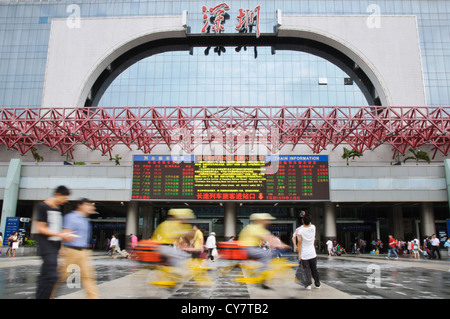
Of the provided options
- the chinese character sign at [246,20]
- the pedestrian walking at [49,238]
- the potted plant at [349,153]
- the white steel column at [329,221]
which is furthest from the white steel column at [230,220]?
the pedestrian walking at [49,238]

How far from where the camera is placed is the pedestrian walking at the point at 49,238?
4.68m

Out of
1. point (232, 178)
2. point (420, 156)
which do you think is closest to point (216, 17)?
point (232, 178)

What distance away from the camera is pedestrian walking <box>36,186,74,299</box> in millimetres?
4676

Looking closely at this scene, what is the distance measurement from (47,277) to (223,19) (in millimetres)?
34392

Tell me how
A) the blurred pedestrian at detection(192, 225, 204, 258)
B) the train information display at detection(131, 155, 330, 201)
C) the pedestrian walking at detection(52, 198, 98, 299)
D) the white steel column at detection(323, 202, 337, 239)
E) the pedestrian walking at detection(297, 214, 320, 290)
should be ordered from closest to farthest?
the pedestrian walking at detection(52, 198, 98, 299)
the pedestrian walking at detection(297, 214, 320, 290)
the blurred pedestrian at detection(192, 225, 204, 258)
the train information display at detection(131, 155, 330, 201)
the white steel column at detection(323, 202, 337, 239)

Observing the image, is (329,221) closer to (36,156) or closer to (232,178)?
(232,178)

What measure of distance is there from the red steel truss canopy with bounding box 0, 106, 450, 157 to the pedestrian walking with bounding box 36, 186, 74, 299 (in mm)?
18516

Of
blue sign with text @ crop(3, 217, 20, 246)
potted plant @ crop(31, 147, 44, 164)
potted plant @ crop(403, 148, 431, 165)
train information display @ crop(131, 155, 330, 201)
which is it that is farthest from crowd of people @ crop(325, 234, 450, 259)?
potted plant @ crop(31, 147, 44, 164)

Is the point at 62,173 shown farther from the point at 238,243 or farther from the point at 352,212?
the point at 352,212

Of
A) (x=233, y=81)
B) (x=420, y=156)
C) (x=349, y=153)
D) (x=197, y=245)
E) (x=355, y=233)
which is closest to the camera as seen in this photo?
(x=197, y=245)

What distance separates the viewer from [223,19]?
115ft

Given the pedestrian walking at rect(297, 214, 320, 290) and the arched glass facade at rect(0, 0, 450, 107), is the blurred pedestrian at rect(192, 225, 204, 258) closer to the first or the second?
the pedestrian walking at rect(297, 214, 320, 290)

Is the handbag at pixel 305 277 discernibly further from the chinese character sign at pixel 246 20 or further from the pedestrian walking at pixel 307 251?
the chinese character sign at pixel 246 20

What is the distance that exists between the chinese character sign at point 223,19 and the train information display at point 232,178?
54.8ft
